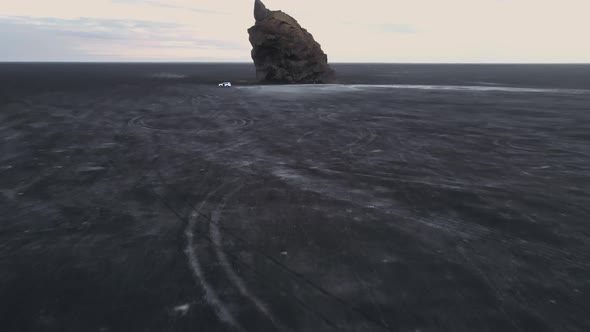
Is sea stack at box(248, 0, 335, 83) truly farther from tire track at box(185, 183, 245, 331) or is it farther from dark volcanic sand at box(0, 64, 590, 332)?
tire track at box(185, 183, 245, 331)

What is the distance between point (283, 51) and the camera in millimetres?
67562

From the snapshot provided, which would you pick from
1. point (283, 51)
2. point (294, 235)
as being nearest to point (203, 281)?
point (294, 235)

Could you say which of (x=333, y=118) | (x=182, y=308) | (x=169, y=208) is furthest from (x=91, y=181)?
(x=333, y=118)

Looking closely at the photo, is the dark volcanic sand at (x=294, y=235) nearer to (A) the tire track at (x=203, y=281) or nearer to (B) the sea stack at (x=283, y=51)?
(A) the tire track at (x=203, y=281)

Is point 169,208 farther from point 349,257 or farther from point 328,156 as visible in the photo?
point 328,156

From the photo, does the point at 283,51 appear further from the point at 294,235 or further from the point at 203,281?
the point at 203,281

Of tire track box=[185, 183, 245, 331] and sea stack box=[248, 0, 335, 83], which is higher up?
sea stack box=[248, 0, 335, 83]

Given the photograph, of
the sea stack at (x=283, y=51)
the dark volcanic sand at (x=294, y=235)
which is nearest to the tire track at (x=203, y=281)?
the dark volcanic sand at (x=294, y=235)

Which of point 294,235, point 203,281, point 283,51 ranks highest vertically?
point 283,51

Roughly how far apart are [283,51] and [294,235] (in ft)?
210

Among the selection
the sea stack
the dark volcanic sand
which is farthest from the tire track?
the sea stack

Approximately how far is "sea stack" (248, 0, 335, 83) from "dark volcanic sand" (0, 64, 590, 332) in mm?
54228

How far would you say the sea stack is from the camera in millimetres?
67125

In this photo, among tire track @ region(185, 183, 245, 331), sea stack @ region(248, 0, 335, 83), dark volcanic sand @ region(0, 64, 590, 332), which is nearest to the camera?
tire track @ region(185, 183, 245, 331)
